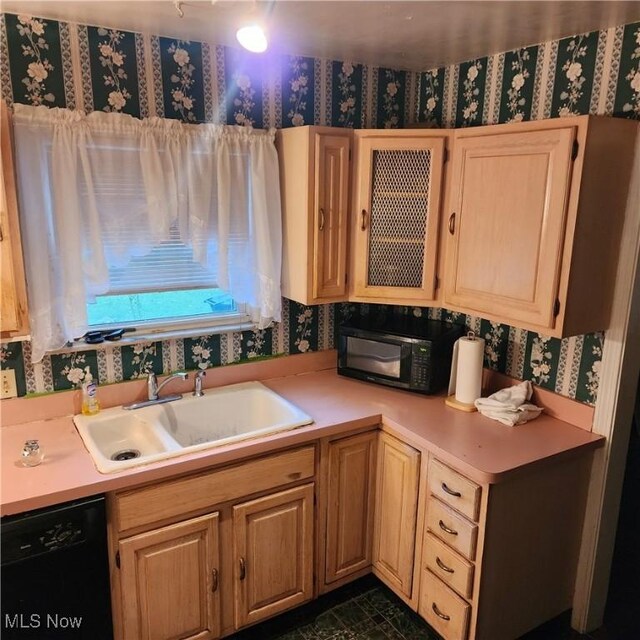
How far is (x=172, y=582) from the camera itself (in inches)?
75.2

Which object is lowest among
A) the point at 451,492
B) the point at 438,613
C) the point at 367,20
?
the point at 438,613

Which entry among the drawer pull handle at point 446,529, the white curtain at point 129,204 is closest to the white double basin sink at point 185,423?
the white curtain at point 129,204

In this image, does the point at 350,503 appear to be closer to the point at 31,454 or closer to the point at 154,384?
the point at 154,384

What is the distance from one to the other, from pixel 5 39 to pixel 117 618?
6.53ft

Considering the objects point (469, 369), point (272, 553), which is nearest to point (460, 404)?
point (469, 369)

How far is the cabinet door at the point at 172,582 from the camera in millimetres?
1834

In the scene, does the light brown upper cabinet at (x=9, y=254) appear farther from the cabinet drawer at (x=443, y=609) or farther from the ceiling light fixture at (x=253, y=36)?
the cabinet drawer at (x=443, y=609)

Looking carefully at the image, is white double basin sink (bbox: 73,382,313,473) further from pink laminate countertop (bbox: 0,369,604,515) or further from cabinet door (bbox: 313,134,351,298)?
cabinet door (bbox: 313,134,351,298)

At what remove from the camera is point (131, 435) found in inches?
86.2

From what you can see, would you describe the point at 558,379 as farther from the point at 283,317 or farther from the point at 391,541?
the point at 283,317

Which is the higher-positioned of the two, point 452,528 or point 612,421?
point 612,421

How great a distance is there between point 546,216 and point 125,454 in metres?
1.75

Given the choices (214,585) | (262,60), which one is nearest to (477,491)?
(214,585)

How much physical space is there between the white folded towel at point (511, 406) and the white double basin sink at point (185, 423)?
2.34 feet
